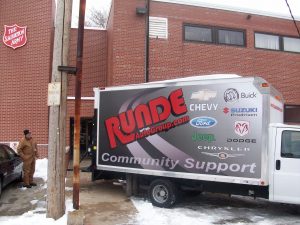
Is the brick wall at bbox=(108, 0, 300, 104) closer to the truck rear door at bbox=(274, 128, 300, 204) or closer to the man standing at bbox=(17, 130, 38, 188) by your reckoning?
the man standing at bbox=(17, 130, 38, 188)

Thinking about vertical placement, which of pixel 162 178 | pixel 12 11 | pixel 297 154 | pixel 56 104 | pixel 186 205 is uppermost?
pixel 12 11

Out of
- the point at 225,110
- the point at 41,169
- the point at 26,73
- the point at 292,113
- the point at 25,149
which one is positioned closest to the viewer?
the point at 225,110

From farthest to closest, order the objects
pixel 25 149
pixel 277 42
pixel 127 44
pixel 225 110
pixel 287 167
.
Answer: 1. pixel 277 42
2. pixel 127 44
3. pixel 25 149
4. pixel 225 110
5. pixel 287 167

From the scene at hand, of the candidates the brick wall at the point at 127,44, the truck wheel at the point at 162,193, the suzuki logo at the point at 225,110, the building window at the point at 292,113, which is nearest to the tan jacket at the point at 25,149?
the truck wheel at the point at 162,193

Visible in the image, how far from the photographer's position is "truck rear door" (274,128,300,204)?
8.33 metres

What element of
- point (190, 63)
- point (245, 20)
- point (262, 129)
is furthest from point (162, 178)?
point (245, 20)

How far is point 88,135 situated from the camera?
70.6 ft

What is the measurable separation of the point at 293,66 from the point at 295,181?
12676mm

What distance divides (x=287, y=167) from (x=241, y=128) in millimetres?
1184

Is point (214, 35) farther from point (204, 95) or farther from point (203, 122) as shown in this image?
point (203, 122)

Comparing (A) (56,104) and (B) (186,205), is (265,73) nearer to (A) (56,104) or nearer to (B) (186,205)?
(B) (186,205)

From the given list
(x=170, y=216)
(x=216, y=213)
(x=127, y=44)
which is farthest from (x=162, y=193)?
(x=127, y=44)

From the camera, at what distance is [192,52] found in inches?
710

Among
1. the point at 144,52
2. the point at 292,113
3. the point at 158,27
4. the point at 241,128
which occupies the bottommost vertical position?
the point at 241,128
